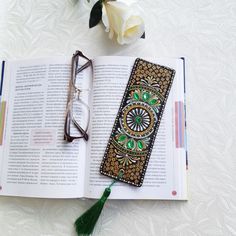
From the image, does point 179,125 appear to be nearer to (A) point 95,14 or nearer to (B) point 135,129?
(B) point 135,129

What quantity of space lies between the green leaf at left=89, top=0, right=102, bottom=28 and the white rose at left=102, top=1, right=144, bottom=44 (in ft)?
0.07

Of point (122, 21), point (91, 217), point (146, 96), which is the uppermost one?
point (122, 21)

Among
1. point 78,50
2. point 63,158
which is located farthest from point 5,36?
point 63,158

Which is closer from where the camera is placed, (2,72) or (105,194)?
(105,194)

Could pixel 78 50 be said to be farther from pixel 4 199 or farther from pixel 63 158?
pixel 4 199

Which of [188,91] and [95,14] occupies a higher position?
[95,14]

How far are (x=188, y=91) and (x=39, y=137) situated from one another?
35 cm

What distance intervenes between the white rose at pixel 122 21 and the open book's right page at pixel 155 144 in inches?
2.0

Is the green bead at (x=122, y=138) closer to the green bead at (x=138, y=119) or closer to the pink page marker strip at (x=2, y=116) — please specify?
the green bead at (x=138, y=119)

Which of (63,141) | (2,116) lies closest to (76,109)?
(63,141)

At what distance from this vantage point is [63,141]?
0.67m

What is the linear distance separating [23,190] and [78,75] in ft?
Result: 0.92

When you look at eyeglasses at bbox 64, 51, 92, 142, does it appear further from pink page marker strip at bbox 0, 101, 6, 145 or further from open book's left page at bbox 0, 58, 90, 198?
pink page marker strip at bbox 0, 101, 6, 145

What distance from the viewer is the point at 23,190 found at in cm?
67
